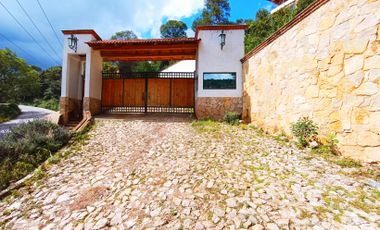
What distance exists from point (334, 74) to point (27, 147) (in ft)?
23.8

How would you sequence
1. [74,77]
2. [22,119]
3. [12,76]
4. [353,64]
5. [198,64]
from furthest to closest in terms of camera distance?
[12,76] < [22,119] < [74,77] < [198,64] < [353,64]

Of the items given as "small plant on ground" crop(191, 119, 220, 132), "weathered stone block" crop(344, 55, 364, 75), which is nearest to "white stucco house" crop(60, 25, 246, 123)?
"small plant on ground" crop(191, 119, 220, 132)

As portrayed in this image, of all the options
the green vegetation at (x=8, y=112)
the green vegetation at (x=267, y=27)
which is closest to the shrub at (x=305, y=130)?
the green vegetation at (x=267, y=27)

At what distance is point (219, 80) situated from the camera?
27.6ft

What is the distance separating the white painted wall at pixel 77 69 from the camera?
27.9ft

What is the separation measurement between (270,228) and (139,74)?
31.0 ft

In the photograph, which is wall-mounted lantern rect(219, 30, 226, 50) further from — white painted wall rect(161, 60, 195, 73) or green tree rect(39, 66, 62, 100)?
green tree rect(39, 66, 62, 100)

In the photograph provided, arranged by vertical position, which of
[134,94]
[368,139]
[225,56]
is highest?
[225,56]

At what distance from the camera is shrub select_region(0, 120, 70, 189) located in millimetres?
4031

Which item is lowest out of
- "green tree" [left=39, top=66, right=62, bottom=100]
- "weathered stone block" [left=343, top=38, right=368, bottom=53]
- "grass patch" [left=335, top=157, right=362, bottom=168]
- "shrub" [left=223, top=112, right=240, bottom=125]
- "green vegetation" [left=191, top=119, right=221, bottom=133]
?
"grass patch" [left=335, top=157, right=362, bottom=168]

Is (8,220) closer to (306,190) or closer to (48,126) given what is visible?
(48,126)

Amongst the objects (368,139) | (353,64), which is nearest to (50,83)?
(353,64)

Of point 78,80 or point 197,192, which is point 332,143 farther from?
Answer: point 78,80

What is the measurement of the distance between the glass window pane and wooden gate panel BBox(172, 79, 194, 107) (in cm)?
165
